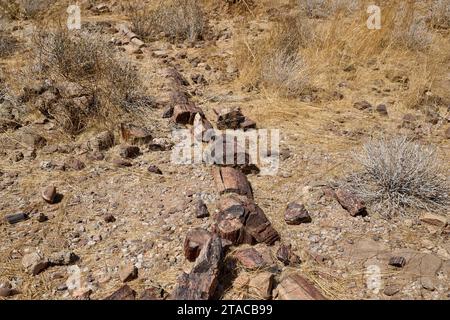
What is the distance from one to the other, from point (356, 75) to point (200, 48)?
2146 millimetres

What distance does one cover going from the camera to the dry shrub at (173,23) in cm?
625

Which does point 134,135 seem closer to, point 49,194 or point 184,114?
point 184,114

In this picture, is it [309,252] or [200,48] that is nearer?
[309,252]

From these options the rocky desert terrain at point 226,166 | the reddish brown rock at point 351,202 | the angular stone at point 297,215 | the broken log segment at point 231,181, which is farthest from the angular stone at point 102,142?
the reddish brown rock at point 351,202

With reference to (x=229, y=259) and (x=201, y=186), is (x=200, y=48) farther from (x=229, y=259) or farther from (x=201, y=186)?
(x=229, y=259)

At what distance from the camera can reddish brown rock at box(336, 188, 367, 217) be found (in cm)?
310

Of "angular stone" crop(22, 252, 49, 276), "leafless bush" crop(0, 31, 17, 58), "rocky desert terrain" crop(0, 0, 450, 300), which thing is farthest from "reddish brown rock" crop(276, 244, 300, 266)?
"leafless bush" crop(0, 31, 17, 58)

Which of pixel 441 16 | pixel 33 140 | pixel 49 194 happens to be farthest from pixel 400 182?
pixel 441 16

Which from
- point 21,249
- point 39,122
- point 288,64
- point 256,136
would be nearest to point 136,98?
point 39,122

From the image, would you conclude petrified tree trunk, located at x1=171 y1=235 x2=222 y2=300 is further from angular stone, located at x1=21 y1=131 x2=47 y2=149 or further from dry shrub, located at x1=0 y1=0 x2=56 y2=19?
dry shrub, located at x1=0 y1=0 x2=56 y2=19

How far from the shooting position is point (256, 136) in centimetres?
410

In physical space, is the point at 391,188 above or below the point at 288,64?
below

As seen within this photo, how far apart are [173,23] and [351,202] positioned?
4.24 metres

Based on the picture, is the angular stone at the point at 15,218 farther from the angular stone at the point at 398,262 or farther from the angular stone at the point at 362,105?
the angular stone at the point at 362,105
